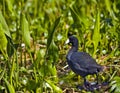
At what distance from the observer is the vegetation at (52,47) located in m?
2.51

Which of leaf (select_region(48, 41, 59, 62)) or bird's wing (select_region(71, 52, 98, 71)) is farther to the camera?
leaf (select_region(48, 41, 59, 62))

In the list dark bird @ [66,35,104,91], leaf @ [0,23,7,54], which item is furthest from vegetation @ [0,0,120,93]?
dark bird @ [66,35,104,91]

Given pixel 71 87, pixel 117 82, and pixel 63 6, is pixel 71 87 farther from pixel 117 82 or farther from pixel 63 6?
pixel 63 6

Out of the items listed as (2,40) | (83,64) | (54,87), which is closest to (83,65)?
(83,64)

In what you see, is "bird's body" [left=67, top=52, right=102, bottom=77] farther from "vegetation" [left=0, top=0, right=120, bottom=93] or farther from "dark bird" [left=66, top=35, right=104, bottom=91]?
"vegetation" [left=0, top=0, right=120, bottom=93]

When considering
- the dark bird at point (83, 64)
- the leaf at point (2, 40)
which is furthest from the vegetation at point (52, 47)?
the dark bird at point (83, 64)

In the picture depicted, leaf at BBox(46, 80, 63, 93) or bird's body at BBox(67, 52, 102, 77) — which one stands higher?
bird's body at BBox(67, 52, 102, 77)

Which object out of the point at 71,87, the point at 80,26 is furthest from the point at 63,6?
the point at 71,87

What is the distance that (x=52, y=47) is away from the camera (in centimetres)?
264

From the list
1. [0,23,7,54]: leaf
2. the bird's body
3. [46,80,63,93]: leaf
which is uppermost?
[0,23,7,54]: leaf

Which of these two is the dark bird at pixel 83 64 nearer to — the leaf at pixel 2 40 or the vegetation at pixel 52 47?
the vegetation at pixel 52 47

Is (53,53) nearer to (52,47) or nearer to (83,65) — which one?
(52,47)

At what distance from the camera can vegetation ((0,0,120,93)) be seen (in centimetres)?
251

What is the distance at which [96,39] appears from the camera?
2.90 m
